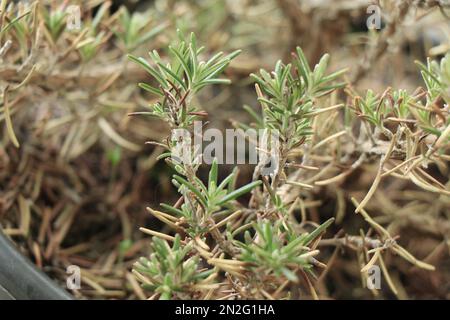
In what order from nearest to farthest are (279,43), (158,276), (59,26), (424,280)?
1. (158,276)
2. (59,26)
3. (424,280)
4. (279,43)

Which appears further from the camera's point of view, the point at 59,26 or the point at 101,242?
the point at 101,242

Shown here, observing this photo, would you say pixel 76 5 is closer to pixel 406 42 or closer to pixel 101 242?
pixel 101 242

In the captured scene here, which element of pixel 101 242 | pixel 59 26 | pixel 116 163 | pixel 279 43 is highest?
pixel 279 43

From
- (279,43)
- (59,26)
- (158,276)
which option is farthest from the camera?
(279,43)

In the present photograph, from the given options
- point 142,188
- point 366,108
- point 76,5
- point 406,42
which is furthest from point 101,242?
point 406,42

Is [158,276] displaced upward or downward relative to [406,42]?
downward

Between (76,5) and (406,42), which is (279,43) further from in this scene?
(76,5)
